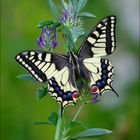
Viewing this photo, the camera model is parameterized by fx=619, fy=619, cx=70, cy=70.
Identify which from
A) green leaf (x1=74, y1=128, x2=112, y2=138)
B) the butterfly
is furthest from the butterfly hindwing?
green leaf (x1=74, y1=128, x2=112, y2=138)

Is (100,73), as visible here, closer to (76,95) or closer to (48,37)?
(76,95)

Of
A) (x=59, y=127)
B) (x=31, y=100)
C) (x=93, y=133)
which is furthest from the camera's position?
(x=31, y=100)

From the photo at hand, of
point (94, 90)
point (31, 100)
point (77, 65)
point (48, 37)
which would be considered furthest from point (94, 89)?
point (31, 100)

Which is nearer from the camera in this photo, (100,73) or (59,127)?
(59,127)

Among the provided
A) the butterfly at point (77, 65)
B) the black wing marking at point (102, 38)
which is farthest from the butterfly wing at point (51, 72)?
the black wing marking at point (102, 38)

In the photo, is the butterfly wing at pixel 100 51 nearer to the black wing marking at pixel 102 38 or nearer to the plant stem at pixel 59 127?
the black wing marking at pixel 102 38
